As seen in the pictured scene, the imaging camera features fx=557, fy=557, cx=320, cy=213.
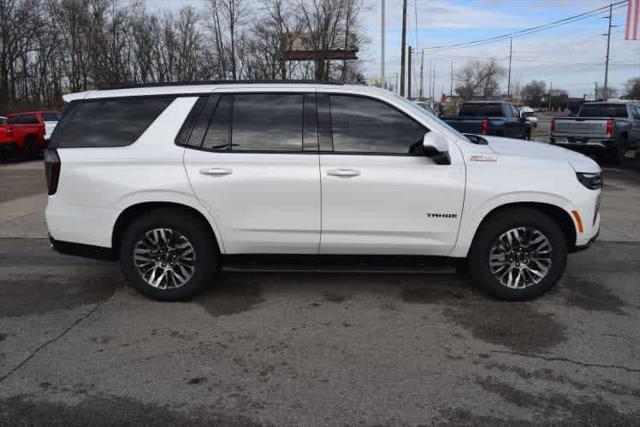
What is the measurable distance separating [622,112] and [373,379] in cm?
1736

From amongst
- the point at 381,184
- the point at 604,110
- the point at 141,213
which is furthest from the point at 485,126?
the point at 141,213

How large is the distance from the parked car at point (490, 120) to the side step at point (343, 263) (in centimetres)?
1103

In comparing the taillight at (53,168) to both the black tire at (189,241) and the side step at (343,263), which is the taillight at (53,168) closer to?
the black tire at (189,241)

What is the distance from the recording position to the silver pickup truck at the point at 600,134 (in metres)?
15.6

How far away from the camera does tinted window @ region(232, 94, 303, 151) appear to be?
474 cm

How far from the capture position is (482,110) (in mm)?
17953

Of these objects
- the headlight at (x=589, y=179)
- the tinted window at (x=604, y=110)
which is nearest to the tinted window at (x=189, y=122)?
the headlight at (x=589, y=179)

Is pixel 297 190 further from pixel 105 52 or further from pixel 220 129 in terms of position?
pixel 105 52

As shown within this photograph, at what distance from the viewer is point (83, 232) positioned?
16.1 ft

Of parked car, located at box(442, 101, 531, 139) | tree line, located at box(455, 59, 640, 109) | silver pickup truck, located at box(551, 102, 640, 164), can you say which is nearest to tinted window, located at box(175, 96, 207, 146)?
parked car, located at box(442, 101, 531, 139)

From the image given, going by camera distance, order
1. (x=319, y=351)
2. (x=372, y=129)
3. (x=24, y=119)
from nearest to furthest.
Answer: (x=319, y=351), (x=372, y=129), (x=24, y=119)

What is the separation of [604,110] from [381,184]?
53.2 feet

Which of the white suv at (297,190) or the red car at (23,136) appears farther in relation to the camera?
the red car at (23,136)

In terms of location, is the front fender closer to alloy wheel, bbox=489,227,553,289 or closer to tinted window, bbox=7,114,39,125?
alloy wheel, bbox=489,227,553,289
